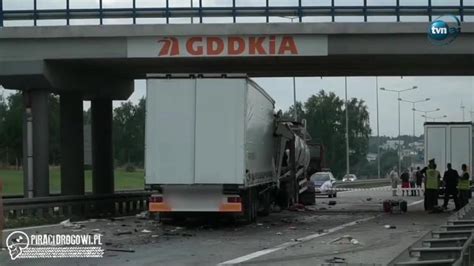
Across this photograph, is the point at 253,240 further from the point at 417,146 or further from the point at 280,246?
the point at 417,146

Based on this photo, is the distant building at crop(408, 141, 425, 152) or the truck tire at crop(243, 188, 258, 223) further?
the distant building at crop(408, 141, 425, 152)

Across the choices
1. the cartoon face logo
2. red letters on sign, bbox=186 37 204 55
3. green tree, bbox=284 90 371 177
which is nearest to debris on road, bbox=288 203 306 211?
red letters on sign, bbox=186 37 204 55

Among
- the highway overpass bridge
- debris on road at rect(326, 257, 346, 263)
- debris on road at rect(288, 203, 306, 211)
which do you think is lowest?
debris on road at rect(288, 203, 306, 211)

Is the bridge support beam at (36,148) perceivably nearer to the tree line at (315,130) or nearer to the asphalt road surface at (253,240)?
the asphalt road surface at (253,240)

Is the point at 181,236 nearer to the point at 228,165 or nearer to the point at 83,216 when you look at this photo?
the point at 228,165

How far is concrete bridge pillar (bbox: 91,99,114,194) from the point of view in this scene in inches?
1318

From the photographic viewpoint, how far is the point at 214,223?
22.3 meters

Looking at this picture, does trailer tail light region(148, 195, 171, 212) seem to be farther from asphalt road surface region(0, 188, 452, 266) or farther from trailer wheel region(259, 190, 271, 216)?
trailer wheel region(259, 190, 271, 216)

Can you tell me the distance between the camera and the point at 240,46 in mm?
25625

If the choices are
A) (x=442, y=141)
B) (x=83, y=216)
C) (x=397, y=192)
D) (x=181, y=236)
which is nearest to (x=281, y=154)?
(x=83, y=216)

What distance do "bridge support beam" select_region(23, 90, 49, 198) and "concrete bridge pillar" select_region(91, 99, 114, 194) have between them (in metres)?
6.32

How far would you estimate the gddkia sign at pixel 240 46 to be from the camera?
25.6m

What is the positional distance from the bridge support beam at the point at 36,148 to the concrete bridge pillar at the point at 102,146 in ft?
20.7

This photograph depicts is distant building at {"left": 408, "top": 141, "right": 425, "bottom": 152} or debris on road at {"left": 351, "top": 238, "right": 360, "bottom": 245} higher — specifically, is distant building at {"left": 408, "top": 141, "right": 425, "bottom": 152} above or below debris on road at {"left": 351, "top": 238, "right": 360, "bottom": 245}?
above
